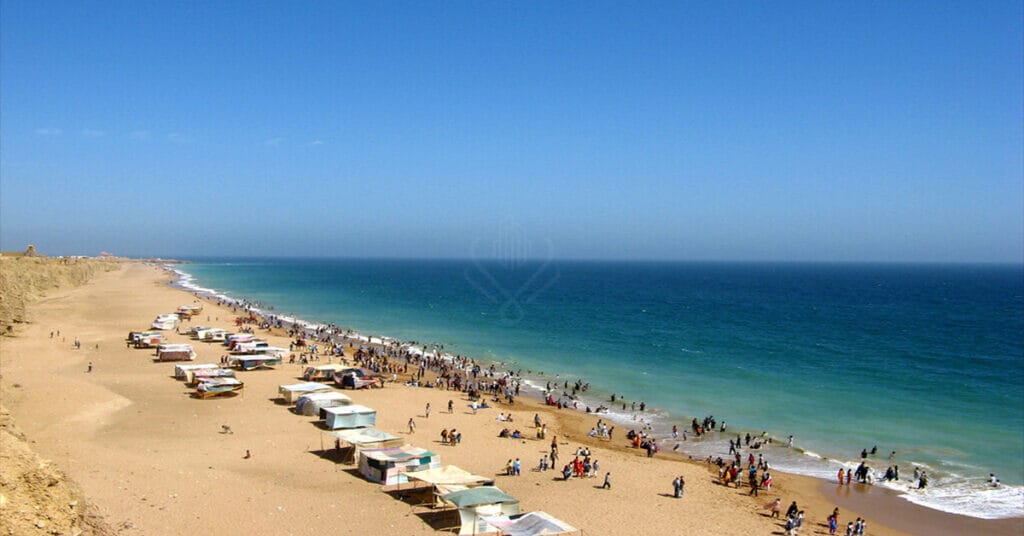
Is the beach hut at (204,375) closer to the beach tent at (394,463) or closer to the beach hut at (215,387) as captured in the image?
the beach hut at (215,387)

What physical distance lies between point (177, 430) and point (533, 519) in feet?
54.0

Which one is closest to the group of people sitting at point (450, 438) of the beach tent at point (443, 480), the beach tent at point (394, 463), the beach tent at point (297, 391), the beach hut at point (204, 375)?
the beach tent at point (394, 463)

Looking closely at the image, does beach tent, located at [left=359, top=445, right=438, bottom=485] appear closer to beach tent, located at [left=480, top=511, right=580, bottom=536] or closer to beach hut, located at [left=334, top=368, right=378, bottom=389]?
beach tent, located at [left=480, top=511, right=580, bottom=536]

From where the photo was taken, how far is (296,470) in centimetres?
2177

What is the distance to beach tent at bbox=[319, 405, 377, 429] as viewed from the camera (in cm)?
2628

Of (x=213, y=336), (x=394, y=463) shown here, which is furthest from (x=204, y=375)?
(x=213, y=336)

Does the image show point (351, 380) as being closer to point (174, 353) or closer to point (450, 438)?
point (450, 438)

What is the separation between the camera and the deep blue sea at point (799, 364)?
1145 inches

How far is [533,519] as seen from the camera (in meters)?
16.5

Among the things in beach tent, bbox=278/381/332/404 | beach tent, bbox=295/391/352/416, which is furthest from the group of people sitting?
beach tent, bbox=278/381/332/404

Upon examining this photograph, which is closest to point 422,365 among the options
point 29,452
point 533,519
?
point 533,519

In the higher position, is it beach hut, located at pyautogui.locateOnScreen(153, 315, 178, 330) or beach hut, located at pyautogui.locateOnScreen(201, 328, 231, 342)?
beach hut, located at pyautogui.locateOnScreen(153, 315, 178, 330)

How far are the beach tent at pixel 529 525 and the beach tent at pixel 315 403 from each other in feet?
44.7

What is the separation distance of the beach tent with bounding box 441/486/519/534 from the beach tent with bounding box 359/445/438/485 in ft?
9.10
